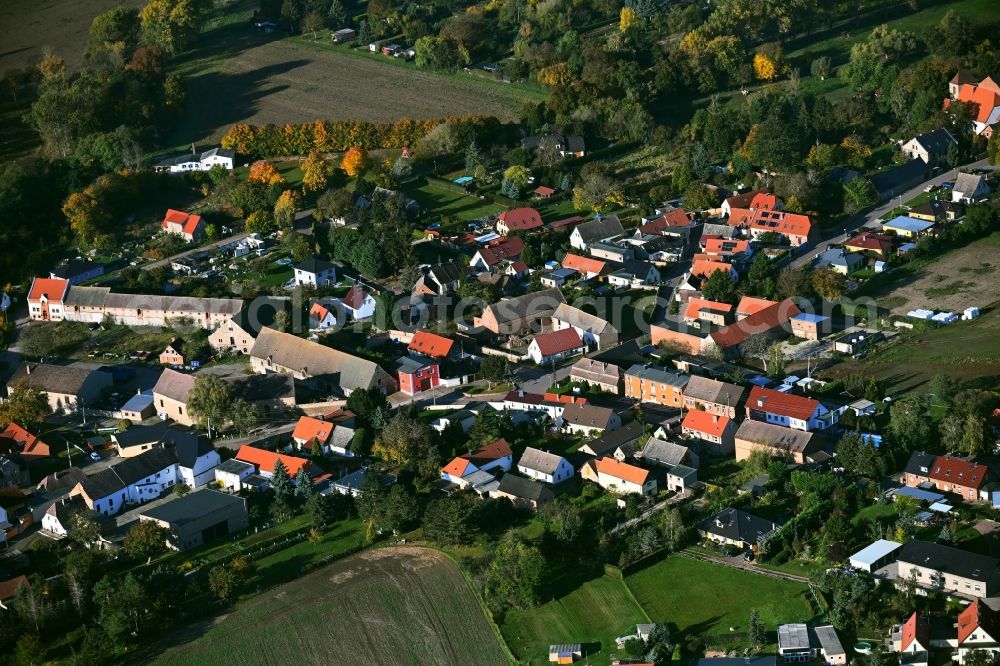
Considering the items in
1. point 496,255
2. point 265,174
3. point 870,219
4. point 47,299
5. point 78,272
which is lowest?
point 870,219

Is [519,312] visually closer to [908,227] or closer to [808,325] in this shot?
[808,325]

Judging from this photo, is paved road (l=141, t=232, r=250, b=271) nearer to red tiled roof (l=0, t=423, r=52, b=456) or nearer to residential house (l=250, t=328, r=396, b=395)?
residential house (l=250, t=328, r=396, b=395)

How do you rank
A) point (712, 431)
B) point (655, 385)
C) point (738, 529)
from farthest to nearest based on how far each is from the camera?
point (655, 385) → point (712, 431) → point (738, 529)

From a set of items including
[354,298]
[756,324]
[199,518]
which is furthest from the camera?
[354,298]

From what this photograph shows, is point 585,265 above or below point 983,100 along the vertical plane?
below

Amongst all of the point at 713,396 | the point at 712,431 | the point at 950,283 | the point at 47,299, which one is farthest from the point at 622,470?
the point at 47,299

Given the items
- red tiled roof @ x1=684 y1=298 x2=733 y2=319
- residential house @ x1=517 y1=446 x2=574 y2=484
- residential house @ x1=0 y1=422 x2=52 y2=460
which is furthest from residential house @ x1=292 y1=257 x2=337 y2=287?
residential house @ x1=517 y1=446 x2=574 y2=484

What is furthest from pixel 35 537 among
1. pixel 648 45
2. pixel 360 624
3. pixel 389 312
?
pixel 648 45
